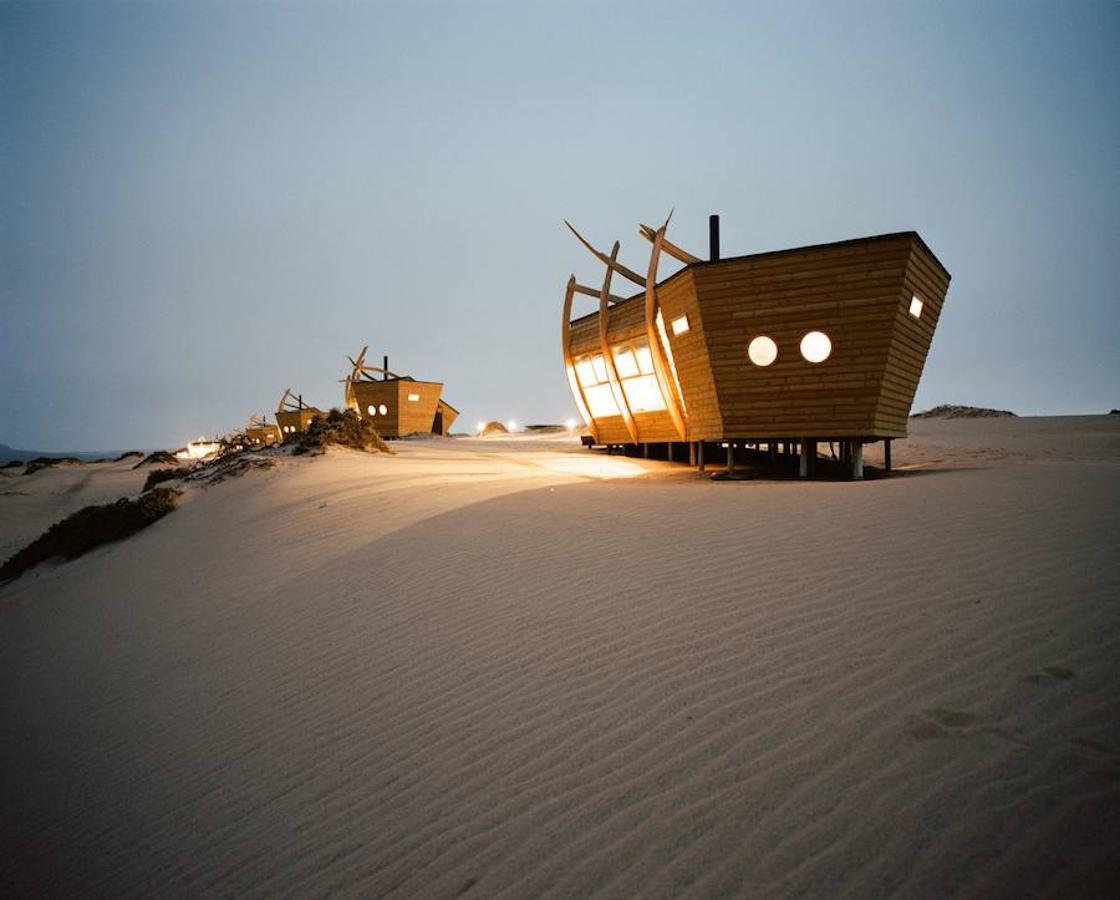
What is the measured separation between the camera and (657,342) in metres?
16.1

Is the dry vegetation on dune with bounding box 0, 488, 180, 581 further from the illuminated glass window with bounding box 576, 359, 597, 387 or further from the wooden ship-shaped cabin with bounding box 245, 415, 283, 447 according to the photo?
the wooden ship-shaped cabin with bounding box 245, 415, 283, 447

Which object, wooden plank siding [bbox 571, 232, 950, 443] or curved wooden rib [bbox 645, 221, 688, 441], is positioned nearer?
wooden plank siding [bbox 571, 232, 950, 443]

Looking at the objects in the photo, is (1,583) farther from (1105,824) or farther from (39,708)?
(1105,824)

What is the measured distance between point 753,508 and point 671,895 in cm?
601

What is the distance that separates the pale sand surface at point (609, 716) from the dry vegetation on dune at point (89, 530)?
13.0ft

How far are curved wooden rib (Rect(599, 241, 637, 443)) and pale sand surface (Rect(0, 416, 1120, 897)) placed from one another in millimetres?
12160

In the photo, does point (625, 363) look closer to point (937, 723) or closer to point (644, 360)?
point (644, 360)

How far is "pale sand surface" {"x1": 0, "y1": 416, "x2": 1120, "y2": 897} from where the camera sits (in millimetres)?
2189

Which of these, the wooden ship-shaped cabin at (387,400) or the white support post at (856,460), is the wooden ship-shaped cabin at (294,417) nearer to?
the wooden ship-shaped cabin at (387,400)

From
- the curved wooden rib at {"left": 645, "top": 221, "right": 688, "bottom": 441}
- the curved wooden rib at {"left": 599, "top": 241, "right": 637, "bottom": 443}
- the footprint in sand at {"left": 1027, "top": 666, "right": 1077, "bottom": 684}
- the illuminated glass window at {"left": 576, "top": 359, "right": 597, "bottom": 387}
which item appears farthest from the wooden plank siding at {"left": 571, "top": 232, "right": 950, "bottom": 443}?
the footprint in sand at {"left": 1027, "top": 666, "right": 1077, "bottom": 684}

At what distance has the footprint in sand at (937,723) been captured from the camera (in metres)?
2.61

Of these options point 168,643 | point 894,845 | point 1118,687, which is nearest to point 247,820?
point 894,845

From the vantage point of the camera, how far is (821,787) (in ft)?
7.81

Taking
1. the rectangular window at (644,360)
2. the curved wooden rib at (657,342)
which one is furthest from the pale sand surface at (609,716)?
the rectangular window at (644,360)
